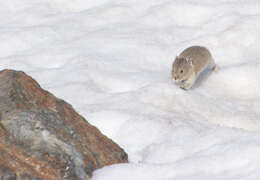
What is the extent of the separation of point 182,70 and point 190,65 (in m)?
0.25

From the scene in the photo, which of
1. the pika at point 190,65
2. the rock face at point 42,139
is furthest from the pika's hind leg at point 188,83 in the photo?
the rock face at point 42,139

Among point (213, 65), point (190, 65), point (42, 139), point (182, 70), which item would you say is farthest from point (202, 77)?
point (42, 139)

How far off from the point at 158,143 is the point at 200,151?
2.60ft

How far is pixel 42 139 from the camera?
3758 mm

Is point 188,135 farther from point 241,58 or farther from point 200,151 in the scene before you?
point 241,58

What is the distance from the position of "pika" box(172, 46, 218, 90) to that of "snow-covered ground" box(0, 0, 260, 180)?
16cm

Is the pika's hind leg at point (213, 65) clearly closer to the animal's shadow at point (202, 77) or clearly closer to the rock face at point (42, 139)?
the animal's shadow at point (202, 77)

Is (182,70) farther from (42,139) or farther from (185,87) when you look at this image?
(42,139)

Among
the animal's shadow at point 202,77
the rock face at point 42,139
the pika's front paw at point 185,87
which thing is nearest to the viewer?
the rock face at point 42,139

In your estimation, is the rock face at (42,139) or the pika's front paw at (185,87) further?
the pika's front paw at (185,87)

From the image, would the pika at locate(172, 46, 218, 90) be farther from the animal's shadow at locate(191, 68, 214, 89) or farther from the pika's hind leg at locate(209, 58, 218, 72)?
the animal's shadow at locate(191, 68, 214, 89)

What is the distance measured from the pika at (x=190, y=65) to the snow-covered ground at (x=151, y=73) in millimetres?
159

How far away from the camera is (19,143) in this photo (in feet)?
12.3

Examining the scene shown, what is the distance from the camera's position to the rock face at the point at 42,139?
3.54 meters
